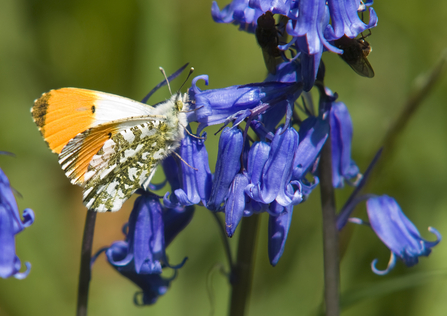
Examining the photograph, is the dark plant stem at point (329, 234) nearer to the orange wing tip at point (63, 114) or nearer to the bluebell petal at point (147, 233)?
the bluebell petal at point (147, 233)

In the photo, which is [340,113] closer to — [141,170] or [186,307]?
[141,170]

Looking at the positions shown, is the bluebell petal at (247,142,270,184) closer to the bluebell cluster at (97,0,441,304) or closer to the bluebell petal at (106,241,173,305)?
the bluebell cluster at (97,0,441,304)

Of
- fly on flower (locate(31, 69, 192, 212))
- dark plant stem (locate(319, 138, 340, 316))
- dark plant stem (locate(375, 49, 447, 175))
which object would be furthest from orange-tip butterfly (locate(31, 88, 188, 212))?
dark plant stem (locate(375, 49, 447, 175))

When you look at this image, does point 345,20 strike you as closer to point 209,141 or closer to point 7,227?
point 7,227

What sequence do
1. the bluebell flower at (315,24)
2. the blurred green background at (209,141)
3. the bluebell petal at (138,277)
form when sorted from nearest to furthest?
the bluebell flower at (315,24) → the bluebell petal at (138,277) → the blurred green background at (209,141)

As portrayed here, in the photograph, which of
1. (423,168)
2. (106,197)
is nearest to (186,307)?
(106,197)

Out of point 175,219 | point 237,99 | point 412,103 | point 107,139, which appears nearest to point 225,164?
point 237,99

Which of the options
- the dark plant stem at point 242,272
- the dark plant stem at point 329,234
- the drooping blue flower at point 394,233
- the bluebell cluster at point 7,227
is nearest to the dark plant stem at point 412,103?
the drooping blue flower at point 394,233
